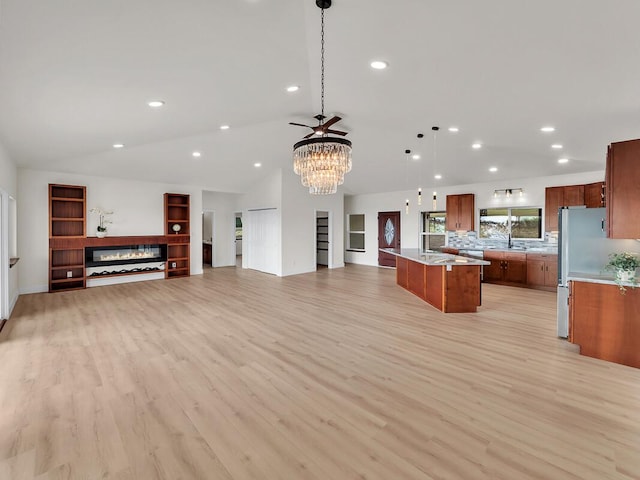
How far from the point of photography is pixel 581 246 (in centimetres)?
396

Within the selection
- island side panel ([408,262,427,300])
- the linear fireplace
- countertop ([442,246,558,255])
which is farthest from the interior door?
the linear fireplace

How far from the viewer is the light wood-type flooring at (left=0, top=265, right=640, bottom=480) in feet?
6.22

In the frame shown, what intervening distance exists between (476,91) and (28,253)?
8.63 meters

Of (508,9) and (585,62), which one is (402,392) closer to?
(508,9)

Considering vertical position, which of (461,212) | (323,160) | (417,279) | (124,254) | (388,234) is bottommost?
(417,279)

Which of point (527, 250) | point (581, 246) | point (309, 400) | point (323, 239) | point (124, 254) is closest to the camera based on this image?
point (309, 400)

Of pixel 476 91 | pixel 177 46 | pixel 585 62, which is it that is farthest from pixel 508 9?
pixel 177 46

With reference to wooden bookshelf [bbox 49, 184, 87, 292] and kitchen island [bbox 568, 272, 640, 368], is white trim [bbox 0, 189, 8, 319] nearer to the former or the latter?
wooden bookshelf [bbox 49, 184, 87, 292]

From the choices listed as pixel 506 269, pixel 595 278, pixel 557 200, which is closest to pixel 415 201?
pixel 506 269

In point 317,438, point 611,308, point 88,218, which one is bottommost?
point 317,438

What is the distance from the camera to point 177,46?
8.45 feet

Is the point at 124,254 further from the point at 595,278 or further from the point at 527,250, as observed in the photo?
the point at 527,250

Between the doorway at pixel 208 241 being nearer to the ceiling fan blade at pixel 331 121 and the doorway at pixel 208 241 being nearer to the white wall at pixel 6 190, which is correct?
the white wall at pixel 6 190

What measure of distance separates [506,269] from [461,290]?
3.05 m
